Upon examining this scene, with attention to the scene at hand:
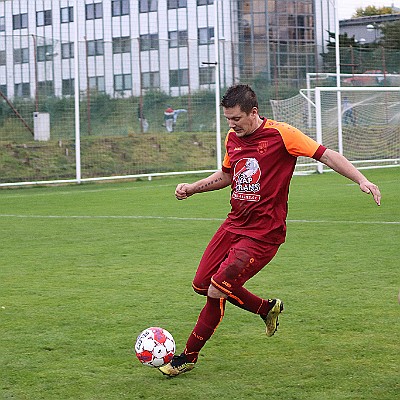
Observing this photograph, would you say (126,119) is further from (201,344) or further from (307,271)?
(201,344)

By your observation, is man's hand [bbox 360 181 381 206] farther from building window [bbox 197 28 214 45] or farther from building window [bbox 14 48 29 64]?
building window [bbox 197 28 214 45]

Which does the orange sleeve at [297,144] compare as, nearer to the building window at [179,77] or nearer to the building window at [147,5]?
the building window at [179,77]

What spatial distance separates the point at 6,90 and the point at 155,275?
14131 mm

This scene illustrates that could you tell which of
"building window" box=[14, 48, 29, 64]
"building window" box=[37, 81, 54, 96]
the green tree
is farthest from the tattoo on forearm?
the green tree

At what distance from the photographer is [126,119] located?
23906 millimetres

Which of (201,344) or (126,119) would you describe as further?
(126,119)

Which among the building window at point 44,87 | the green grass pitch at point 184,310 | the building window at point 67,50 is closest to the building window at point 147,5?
the building window at point 67,50

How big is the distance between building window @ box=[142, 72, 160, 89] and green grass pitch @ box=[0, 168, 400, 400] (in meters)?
9.76

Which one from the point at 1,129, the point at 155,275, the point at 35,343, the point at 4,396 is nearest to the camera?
the point at 4,396

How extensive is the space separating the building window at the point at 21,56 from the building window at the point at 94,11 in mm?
4046

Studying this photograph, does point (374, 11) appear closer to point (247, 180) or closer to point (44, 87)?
point (44, 87)

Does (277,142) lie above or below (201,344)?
above

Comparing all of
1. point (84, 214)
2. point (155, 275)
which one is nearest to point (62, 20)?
point (84, 214)

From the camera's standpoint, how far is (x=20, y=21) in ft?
82.2
